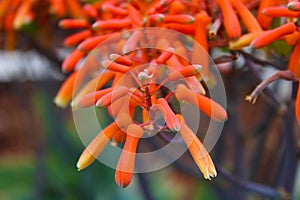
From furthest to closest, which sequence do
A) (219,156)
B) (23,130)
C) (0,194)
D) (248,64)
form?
(23,130) → (0,194) → (219,156) → (248,64)

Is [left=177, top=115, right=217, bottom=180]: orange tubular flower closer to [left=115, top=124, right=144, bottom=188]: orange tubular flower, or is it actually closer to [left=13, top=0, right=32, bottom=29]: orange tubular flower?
[left=115, top=124, right=144, bottom=188]: orange tubular flower

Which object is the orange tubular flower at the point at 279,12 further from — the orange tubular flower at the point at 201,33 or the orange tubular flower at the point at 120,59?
the orange tubular flower at the point at 120,59

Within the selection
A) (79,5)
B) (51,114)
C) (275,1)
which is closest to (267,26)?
(275,1)

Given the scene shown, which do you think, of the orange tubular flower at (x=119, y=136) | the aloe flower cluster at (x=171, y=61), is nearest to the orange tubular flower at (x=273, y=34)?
the aloe flower cluster at (x=171, y=61)

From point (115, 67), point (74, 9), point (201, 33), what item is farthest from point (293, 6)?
point (74, 9)

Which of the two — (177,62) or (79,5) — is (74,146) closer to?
(79,5)

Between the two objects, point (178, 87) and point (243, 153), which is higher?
point (178, 87)
